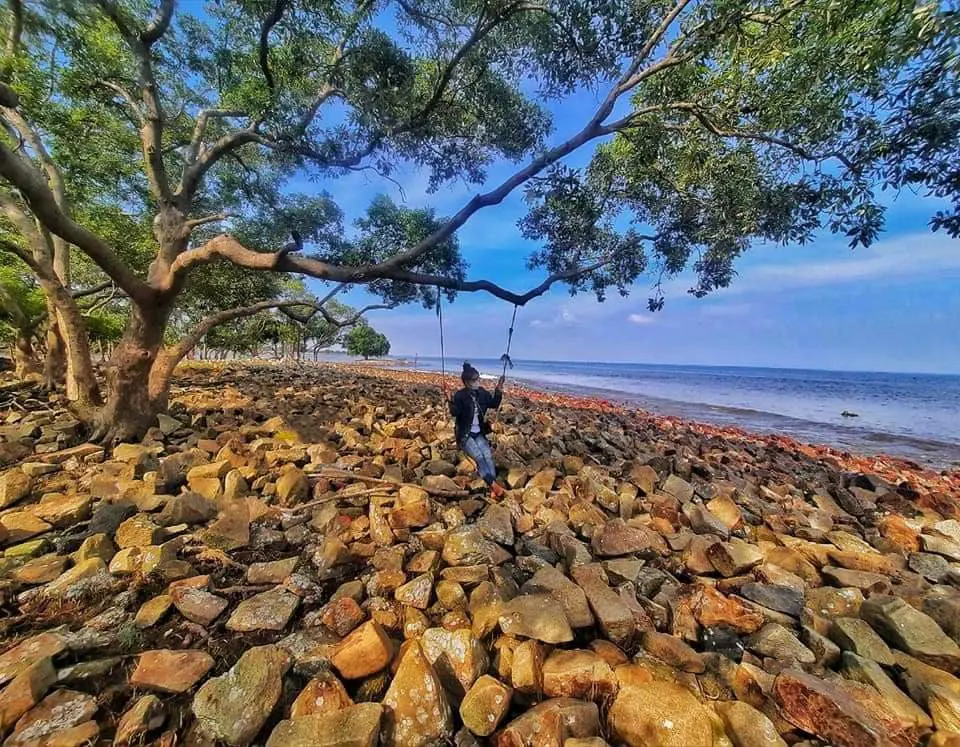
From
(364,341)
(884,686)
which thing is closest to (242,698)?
(884,686)

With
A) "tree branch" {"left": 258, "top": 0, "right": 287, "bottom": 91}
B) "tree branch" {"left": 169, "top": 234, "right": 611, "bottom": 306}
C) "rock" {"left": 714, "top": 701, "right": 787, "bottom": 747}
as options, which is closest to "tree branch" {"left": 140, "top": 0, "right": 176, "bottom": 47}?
"tree branch" {"left": 258, "top": 0, "right": 287, "bottom": 91}

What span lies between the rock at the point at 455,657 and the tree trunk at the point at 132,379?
610 cm

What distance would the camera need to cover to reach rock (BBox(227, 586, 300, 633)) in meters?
2.51

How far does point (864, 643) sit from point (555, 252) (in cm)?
645

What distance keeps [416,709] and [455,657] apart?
1.13ft

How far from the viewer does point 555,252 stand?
745 centimetres

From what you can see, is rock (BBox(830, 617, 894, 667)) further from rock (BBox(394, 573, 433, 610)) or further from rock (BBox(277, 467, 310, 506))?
rock (BBox(277, 467, 310, 506))

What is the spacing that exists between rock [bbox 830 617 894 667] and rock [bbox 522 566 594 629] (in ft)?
5.28

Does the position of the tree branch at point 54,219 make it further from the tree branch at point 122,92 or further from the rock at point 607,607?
the rock at point 607,607

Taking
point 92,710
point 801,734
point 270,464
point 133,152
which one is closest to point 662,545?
point 801,734

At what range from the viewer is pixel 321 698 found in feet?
6.44

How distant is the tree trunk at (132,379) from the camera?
19.3 feet

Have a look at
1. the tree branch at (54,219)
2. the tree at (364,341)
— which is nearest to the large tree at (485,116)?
the tree branch at (54,219)

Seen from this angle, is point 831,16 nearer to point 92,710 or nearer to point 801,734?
point 801,734
